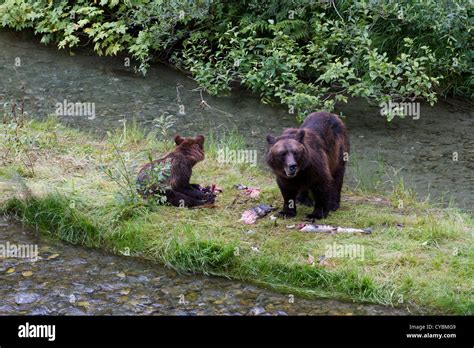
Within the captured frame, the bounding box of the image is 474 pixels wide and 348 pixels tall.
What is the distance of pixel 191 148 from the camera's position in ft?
25.0

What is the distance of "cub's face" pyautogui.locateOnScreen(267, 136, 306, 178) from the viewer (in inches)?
266

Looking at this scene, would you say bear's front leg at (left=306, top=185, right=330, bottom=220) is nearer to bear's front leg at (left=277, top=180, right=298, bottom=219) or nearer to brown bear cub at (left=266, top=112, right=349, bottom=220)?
brown bear cub at (left=266, top=112, right=349, bottom=220)

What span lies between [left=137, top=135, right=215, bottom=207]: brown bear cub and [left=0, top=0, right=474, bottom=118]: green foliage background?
9.95 feet

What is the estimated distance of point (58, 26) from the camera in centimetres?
1390

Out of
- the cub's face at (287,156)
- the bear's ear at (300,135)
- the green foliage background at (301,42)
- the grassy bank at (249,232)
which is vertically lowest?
the grassy bank at (249,232)

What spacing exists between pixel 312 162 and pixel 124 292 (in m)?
2.21

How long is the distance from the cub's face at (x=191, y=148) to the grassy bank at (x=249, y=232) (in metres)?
0.56

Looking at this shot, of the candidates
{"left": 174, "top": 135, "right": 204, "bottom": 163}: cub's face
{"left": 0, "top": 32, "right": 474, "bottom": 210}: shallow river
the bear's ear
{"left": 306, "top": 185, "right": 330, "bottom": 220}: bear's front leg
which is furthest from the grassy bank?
{"left": 0, "top": 32, "right": 474, "bottom": 210}: shallow river

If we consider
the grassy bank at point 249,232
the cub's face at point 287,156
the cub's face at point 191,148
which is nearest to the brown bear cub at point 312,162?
the cub's face at point 287,156

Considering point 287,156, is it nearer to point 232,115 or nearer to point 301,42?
point 232,115

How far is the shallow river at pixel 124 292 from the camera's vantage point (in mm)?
5914

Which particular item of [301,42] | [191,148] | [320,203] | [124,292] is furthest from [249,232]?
[301,42]

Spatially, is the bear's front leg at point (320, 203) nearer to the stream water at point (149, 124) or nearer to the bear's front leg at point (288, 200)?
the bear's front leg at point (288, 200)
